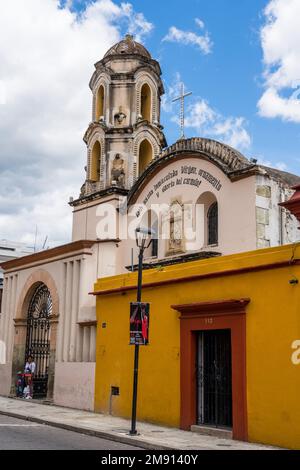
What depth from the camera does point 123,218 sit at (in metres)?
20.9

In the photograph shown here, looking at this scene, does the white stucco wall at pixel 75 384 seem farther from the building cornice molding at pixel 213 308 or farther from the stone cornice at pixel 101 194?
the stone cornice at pixel 101 194

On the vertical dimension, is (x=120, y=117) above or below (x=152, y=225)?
above

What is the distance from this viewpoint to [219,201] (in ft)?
57.0

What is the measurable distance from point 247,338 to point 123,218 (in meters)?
9.14

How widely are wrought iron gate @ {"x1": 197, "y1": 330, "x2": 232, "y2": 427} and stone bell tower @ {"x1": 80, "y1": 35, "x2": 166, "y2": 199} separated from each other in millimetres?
9042

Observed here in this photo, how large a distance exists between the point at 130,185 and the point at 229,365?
9.94 metres

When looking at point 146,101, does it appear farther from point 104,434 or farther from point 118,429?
point 104,434

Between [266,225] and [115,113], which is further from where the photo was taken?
[115,113]

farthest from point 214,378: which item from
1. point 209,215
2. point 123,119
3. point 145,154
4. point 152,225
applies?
point 123,119

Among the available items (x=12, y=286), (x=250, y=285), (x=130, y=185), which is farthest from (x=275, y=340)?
(x=12, y=286)

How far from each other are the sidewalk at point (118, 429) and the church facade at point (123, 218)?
50.7 inches

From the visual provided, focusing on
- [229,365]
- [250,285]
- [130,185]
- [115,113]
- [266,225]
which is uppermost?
→ [115,113]

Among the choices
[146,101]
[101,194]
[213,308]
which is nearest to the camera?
[213,308]
